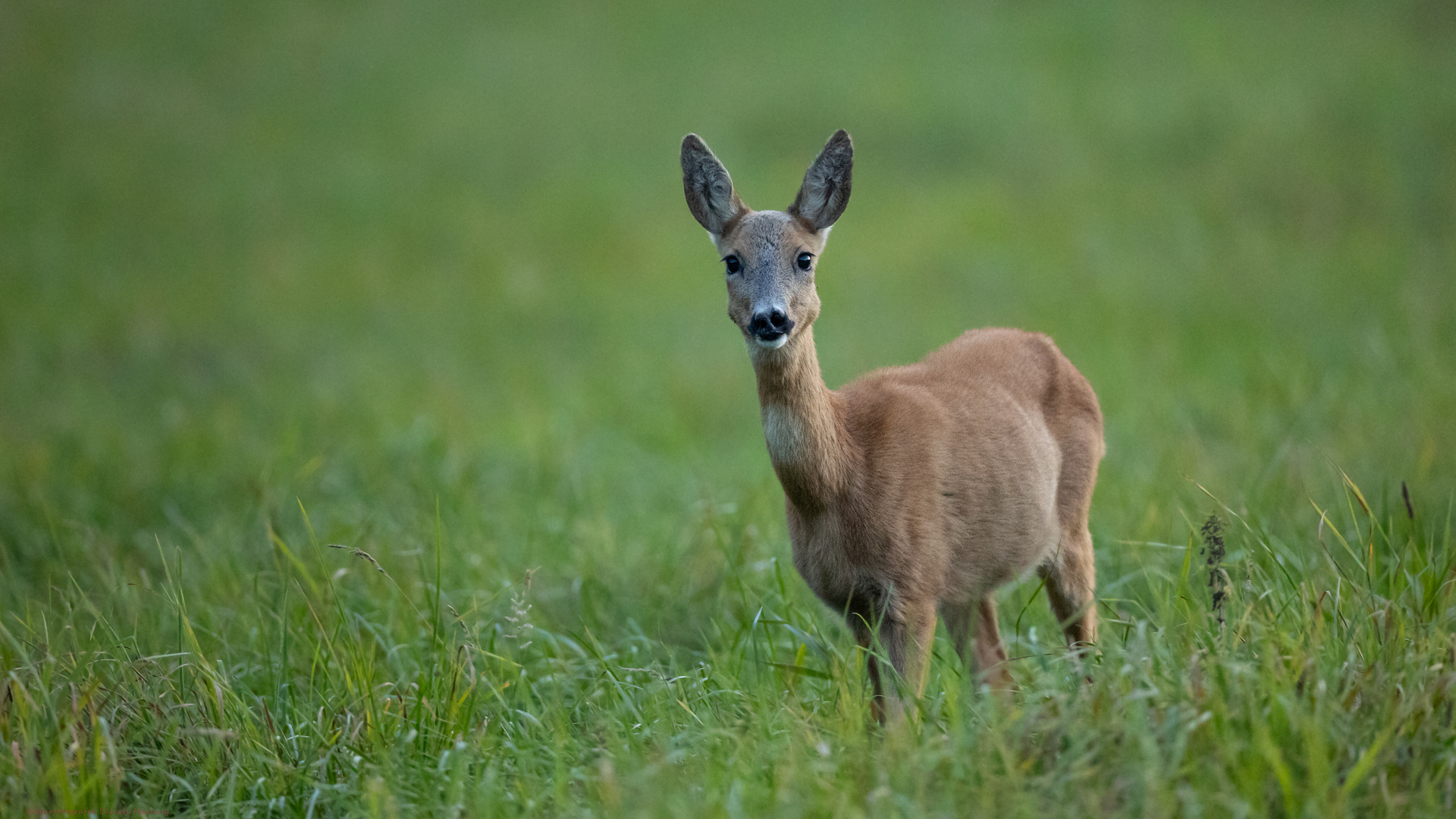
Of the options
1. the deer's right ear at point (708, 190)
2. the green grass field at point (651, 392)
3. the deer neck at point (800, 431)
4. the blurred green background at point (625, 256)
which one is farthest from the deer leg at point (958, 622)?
the deer's right ear at point (708, 190)

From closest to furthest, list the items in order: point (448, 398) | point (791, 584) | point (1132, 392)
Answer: point (791, 584) < point (1132, 392) < point (448, 398)

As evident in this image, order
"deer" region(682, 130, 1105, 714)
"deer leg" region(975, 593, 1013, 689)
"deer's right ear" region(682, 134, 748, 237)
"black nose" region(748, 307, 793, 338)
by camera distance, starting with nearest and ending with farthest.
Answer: "black nose" region(748, 307, 793, 338), "deer" region(682, 130, 1105, 714), "deer's right ear" region(682, 134, 748, 237), "deer leg" region(975, 593, 1013, 689)

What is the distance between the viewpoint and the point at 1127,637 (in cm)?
384

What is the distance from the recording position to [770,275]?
3719 mm

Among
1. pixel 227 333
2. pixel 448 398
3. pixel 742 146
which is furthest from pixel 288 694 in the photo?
pixel 742 146

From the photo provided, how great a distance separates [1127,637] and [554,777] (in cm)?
188

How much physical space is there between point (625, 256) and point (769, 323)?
9.01 metres

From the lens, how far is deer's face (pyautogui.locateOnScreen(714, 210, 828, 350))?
357cm

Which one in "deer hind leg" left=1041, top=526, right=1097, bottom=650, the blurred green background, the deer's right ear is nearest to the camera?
the deer's right ear

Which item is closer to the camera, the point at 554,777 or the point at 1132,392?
the point at 554,777

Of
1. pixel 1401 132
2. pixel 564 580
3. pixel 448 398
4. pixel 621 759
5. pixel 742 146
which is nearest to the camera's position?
pixel 621 759

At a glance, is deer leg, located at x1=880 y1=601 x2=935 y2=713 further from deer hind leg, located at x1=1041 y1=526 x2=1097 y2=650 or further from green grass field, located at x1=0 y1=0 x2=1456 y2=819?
deer hind leg, located at x1=1041 y1=526 x2=1097 y2=650

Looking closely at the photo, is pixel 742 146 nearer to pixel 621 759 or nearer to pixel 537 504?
pixel 537 504

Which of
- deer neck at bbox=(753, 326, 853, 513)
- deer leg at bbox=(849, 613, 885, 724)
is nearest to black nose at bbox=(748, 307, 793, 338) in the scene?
deer neck at bbox=(753, 326, 853, 513)
